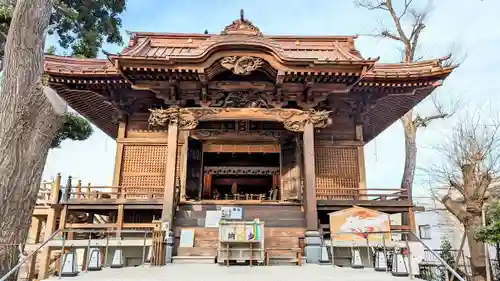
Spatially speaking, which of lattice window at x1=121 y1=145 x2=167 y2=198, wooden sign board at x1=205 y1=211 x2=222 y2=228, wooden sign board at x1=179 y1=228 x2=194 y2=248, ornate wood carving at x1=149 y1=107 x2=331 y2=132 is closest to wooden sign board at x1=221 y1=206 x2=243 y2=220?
wooden sign board at x1=205 y1=211 x2=222 y2=228

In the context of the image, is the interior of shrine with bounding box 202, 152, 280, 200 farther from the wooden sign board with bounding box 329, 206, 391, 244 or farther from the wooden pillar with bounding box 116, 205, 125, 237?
the wooden sign board with bounding box 329, 206, 391, 244

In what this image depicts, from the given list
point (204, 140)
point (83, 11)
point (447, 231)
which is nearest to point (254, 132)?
point (204, 140)

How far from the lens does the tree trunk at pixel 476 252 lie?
10.4 meters

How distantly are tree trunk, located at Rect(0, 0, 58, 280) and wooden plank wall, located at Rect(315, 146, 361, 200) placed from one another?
699cm

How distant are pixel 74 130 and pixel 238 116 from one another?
699 centimetres

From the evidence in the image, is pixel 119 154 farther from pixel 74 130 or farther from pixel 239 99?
pixel 239 99

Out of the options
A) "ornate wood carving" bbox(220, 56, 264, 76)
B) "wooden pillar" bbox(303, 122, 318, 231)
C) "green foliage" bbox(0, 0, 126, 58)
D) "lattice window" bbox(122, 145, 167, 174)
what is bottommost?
"wooden pillar" bbox(303, 122, 318, 231)

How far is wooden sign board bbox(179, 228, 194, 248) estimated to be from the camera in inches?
315

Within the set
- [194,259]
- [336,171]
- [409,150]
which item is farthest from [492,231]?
[194,259]

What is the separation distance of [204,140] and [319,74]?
453 cm

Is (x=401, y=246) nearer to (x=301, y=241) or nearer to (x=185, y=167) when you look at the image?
(x=301, y=241)

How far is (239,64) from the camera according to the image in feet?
27.5

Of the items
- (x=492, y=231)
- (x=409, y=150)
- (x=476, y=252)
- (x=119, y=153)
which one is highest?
(x=409, y=150)

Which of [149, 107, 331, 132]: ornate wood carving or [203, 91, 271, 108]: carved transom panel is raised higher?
[203, 91, 271, 108]: carved transom panel
